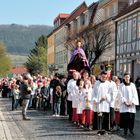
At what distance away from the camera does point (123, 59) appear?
44.3m

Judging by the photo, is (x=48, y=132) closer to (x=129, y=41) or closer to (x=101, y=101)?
(x=101, y=101)

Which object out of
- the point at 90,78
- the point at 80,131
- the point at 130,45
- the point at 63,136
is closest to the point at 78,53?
the point at 90,78

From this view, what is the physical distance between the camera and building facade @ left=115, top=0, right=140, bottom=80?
40.5 m

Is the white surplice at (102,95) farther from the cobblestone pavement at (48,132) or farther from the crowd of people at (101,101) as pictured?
the cobblestone pavement at (48,132)

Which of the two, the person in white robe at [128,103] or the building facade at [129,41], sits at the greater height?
the building facade at [129,41]

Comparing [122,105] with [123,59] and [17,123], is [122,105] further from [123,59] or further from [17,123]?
[123,59]

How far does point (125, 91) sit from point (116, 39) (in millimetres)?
32518

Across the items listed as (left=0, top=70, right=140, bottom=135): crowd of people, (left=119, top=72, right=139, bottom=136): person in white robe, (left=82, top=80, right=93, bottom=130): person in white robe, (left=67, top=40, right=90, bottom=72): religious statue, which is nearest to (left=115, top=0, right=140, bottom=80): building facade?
(left=67, top=40, right=90, bottom=72): religious statue

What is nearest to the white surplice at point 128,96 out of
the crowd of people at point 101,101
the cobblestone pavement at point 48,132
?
the crowd of people at point 101,101

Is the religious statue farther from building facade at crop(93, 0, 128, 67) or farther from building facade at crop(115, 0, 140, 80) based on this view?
building facade at crop(93, 0, 128, 67)

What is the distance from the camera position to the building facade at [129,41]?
4047 centimetres

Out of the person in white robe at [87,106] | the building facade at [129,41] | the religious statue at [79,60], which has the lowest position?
the person in white robe at [87,106]

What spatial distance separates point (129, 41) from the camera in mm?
42656

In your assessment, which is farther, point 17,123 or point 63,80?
point 63,80
